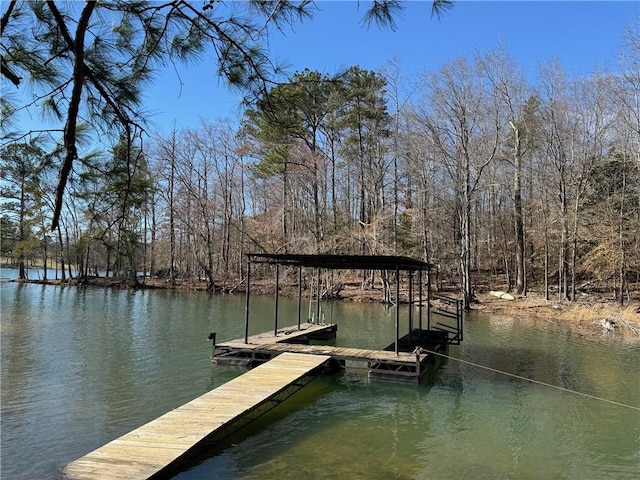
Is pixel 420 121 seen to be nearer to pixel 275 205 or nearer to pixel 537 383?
pixel 275 205

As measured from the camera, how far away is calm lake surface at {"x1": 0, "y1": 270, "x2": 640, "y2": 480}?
582 centimetres

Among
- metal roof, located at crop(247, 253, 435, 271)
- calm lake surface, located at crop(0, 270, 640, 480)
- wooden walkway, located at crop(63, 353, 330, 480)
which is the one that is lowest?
calm lake surface, located at crop(0, 270, 640, 480)

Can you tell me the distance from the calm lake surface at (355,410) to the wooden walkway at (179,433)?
35 centimetres

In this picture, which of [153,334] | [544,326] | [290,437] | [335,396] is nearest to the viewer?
[290,437]

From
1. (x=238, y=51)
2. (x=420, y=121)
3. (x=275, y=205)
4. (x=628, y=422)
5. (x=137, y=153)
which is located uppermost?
(x=420, y=121)

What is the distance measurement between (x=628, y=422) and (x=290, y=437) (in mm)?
5532

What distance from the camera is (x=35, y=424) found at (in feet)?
22.6

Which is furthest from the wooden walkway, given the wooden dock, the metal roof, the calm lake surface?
the metal roof

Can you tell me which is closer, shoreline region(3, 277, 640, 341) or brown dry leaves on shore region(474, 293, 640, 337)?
shoreline region(3, 277, 640, 341)

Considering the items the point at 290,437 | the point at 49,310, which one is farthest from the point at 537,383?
the point at 49,310

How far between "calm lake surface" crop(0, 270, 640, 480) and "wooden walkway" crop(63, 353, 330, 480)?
13.7 inches

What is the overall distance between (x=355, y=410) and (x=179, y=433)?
10.6ft

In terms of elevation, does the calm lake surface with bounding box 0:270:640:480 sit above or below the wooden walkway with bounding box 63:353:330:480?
below

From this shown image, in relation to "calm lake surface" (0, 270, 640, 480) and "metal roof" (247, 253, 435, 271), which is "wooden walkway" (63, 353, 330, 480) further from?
"metal roof" (247, 253, 435, 271)
